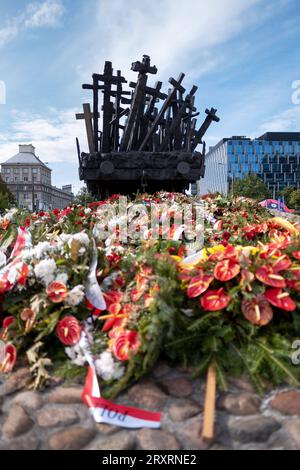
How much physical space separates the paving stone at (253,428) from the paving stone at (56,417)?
84 centimetres

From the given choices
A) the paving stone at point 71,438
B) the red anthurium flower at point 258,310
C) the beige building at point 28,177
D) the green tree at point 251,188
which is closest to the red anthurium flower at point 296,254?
the red anthurium flower at point 258,310

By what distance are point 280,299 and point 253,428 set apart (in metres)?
0.85

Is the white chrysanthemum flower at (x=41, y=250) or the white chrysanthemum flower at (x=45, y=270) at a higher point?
the white chrysanthemum flower at (x=41, y=250)

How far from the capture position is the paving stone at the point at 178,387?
2.39 m

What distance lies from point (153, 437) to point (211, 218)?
4.57 m

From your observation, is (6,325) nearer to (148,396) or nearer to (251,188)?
(148,396)

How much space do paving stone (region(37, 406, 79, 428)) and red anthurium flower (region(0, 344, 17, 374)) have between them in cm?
51

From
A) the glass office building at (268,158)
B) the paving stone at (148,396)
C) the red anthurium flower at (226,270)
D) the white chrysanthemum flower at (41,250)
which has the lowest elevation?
the paving stone at (148,396)

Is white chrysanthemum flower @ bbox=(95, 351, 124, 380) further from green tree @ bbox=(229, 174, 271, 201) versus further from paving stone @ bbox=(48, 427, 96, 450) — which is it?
green tree @ bbox=(229, 174, 271, 201)

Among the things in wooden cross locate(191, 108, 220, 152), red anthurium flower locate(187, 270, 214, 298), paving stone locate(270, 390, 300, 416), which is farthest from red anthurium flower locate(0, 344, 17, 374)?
wooden cross locate(191, 108, 220, 152)

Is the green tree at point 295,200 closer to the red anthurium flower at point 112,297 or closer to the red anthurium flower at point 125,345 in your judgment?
the red anthurium flower at point 112,297

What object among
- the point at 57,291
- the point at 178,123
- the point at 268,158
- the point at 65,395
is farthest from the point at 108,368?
the point at 268,158

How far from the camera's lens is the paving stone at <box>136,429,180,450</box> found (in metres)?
2.08
